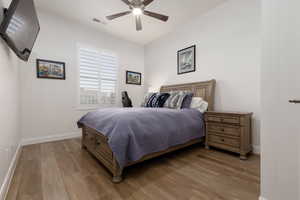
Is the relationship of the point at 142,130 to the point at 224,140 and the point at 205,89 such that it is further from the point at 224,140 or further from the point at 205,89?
the point at 205,89

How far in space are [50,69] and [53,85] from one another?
0.36 metres

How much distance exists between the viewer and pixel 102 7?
8.84 feet

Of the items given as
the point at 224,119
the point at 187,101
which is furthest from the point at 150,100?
the point at 224,119

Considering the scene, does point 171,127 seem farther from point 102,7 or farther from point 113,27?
point 113,27

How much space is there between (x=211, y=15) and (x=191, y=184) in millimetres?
3269

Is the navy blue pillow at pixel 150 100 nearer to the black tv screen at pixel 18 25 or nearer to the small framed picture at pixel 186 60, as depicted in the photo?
the small framed picture at pixel 186 60

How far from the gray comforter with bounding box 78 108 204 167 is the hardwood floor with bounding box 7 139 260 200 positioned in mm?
267

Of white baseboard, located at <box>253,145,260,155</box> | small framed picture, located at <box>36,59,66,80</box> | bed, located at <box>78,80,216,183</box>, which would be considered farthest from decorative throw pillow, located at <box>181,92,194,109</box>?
small framed picture, located at <box>36,59,66,80</box>

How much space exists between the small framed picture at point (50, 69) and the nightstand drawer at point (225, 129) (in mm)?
3401

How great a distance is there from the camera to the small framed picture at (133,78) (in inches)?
167

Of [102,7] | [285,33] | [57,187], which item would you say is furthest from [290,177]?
[102,7]

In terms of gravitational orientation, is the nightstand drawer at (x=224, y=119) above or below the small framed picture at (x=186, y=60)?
below

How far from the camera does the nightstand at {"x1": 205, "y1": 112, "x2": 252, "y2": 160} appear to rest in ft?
6.60

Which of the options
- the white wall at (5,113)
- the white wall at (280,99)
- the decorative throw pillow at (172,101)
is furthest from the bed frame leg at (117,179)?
the decorative throw pillow at (172,101)
